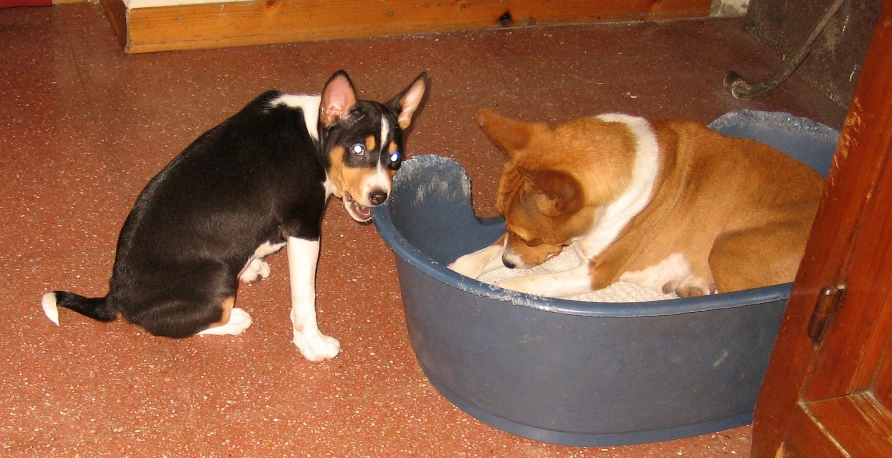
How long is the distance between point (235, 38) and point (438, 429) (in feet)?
10.5

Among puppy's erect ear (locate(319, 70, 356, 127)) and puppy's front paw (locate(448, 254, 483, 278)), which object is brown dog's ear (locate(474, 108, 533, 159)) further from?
puppy's front paw (locate(448, 254, 483, 278))

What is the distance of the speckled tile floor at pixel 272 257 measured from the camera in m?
2.83

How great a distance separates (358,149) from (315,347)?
750mm

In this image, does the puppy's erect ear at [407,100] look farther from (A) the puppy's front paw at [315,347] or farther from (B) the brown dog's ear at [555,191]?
(A) the puppy's front paw at [315,347]

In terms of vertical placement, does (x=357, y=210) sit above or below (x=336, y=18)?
above

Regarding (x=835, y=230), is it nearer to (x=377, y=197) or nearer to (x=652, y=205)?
(x=652, y=205)

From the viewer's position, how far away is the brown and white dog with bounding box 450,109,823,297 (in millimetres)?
2812

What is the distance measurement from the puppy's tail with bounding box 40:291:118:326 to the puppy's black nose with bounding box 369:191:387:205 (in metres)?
0.98

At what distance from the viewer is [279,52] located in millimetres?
5148

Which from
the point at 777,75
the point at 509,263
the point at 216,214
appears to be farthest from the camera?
the point at 777,75

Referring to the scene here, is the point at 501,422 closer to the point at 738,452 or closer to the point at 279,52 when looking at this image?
the point at 738,452

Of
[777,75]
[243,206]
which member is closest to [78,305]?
[243,206]

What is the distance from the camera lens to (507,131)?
9.48 ft

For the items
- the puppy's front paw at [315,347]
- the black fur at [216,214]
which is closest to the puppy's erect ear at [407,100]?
the black fur at [216,214]
